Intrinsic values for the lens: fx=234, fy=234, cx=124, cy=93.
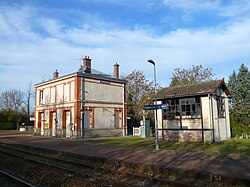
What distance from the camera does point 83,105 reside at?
83.4ft

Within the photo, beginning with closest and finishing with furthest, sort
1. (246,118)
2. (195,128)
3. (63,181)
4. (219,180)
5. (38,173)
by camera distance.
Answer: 1. (219,180)
2. (63,181)
3. (38,173)
4. (195,128)
5. (246,118)

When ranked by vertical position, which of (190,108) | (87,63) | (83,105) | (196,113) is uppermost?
(87,63)

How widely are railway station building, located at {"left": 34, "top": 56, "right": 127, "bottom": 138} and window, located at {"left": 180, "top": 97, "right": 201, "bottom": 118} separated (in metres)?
10.9

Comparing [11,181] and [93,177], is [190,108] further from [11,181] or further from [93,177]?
[11,181]

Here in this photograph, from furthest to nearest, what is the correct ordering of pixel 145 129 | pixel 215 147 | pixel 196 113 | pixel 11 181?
pixel 145 129
pixel 196 113
pixel 215 147
pixel 11 181

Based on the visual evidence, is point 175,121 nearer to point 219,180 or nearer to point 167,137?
point 167,137

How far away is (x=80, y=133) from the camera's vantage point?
24.6 m

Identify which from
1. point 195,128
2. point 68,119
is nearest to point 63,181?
point 195,128

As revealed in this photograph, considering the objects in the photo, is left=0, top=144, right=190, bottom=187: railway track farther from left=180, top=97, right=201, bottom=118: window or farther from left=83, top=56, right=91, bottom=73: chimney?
left=83, top=56, right=91, bottom=73: chimney

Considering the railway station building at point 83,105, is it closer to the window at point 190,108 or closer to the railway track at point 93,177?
the window at point 190,108

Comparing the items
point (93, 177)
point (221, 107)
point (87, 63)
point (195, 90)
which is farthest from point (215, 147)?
point (87, 63)

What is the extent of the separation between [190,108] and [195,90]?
1.48 m

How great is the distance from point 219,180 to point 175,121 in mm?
11956

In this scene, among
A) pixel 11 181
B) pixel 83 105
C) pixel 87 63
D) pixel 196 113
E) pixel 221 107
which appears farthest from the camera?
pixel 87 63
